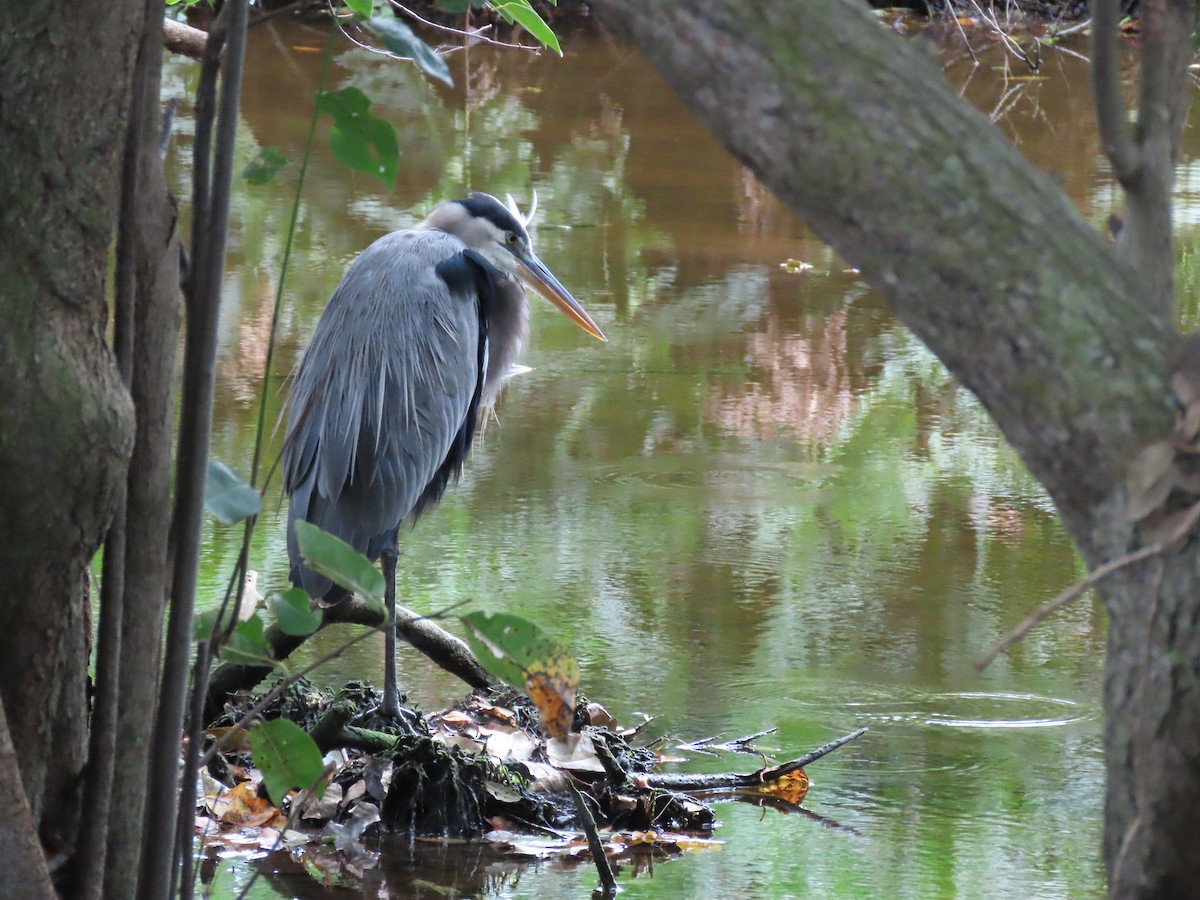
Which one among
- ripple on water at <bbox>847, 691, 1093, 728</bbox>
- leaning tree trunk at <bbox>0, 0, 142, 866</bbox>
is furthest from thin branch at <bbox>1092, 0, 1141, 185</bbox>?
ripple on water at <bbox>847, 691, 1093, 728</bbox>

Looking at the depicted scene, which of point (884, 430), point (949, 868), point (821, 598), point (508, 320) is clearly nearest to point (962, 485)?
point (884, 430)

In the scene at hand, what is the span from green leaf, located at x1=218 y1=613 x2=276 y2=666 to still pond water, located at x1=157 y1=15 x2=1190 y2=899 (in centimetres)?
123

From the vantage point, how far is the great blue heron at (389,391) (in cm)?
399

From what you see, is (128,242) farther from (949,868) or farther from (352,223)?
(352,223)

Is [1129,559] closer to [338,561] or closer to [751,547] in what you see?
[338,561]

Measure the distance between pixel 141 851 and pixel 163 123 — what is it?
0.73m

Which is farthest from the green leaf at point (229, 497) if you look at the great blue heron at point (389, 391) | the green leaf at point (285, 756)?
the great blue heron at point (389, 391)

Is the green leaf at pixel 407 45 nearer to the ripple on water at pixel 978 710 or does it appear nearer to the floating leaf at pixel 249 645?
the floating leaf at pixel 249 645

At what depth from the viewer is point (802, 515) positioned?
16.3 ft

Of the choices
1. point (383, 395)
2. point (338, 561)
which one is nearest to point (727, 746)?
point (383, 395)

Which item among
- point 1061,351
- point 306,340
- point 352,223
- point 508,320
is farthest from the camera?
point 352,223

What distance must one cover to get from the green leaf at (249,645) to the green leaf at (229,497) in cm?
12

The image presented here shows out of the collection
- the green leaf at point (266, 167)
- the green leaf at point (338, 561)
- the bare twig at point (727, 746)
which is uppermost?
the green leaf at point (266, 167)

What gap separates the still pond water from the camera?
3084 millimetres
